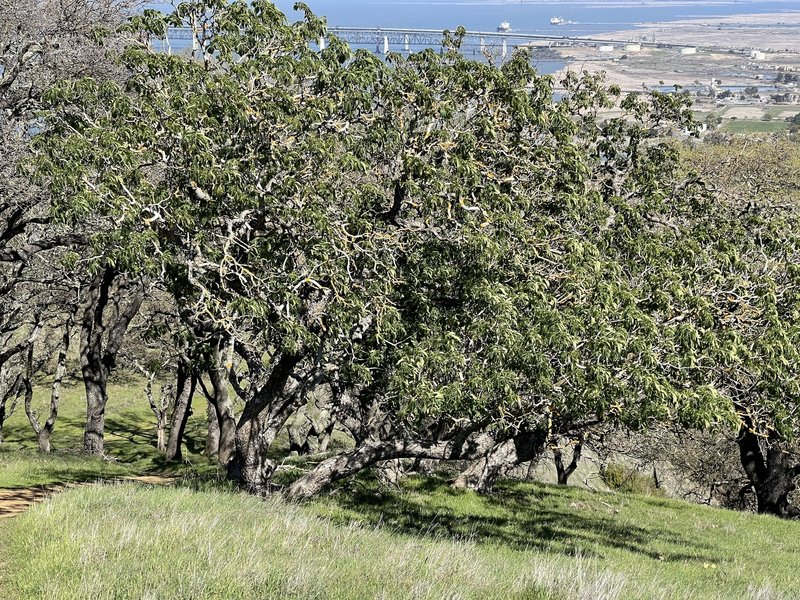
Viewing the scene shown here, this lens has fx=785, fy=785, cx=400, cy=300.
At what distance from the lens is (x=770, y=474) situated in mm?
25891

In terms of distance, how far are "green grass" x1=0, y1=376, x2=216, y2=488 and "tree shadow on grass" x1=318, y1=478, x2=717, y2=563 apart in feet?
22.8

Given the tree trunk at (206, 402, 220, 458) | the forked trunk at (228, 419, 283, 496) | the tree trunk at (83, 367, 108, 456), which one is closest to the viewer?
the forked trunk at (228, 419, 283, 496)

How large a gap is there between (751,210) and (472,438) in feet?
31.3

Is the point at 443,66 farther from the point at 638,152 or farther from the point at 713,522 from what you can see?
A: the point at 713,522

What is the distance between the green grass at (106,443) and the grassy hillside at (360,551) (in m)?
5.97

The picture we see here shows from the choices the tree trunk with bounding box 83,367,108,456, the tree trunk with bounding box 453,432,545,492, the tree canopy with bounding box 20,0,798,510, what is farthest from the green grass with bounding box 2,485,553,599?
the tree trunk with bounding box 83,367,108,456

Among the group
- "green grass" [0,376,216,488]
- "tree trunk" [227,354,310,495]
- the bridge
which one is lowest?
"green grass" [0,376,216,488]

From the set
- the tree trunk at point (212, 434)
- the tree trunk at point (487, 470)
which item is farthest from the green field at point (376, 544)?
the tree trunk at point (212, 434)

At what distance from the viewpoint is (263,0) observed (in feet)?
47.5

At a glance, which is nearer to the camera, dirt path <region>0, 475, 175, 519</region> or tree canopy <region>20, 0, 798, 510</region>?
tree canopy <region>20, 0, 798, 510</region>

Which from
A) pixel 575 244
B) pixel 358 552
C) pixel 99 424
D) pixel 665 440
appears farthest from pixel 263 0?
pixel 665 440

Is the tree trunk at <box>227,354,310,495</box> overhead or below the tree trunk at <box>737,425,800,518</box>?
overhead

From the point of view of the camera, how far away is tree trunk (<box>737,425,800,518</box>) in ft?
84.1

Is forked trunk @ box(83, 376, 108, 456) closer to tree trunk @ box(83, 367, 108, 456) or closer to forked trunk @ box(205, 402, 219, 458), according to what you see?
tree trunk @ box(83, 367, 108, 456)
